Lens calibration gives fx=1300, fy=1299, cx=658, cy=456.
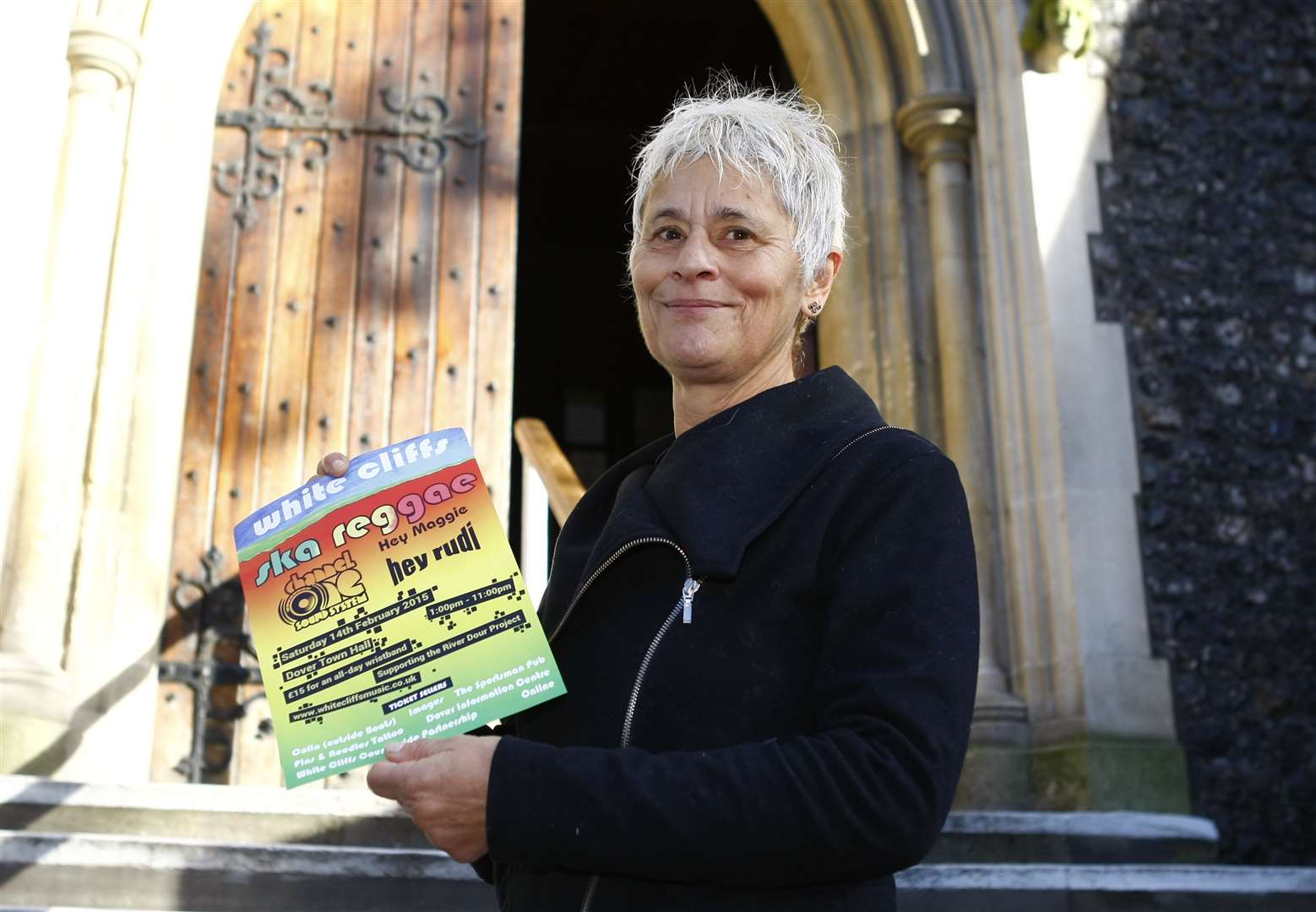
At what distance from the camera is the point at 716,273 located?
1.24 m

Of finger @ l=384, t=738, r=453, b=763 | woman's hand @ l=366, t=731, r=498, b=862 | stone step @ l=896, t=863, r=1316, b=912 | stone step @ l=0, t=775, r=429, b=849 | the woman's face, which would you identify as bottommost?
stone step @ l=896, t=863, r=1316, b=912

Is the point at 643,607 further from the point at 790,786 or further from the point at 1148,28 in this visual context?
the point at 1148,28

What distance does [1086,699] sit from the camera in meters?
3.40

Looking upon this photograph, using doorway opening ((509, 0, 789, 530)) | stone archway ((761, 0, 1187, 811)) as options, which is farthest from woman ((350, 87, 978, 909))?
doorway opening ((509, 0, 789, 530))

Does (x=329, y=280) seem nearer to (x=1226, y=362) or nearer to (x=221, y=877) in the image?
(x=221, y=877)

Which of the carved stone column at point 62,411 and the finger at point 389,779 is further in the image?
the carved stone column at point 62,411

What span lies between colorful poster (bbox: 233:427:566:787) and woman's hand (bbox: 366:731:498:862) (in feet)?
0.23

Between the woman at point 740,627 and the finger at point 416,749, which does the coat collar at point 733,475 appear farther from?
the finger at point 416,749

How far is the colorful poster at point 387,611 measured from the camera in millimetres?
1114

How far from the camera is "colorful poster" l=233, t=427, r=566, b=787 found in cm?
111

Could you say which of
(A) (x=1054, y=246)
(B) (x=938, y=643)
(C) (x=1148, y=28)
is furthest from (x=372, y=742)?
(C) (x=1148, y=28)

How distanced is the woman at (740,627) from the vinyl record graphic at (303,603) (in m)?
0.12

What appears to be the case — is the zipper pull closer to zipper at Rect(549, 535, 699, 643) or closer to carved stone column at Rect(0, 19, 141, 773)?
zipper at Rect(549, 535, 699, 643)

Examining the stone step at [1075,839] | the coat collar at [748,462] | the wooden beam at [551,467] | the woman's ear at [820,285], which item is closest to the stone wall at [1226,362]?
the stone step at [1075,839]
